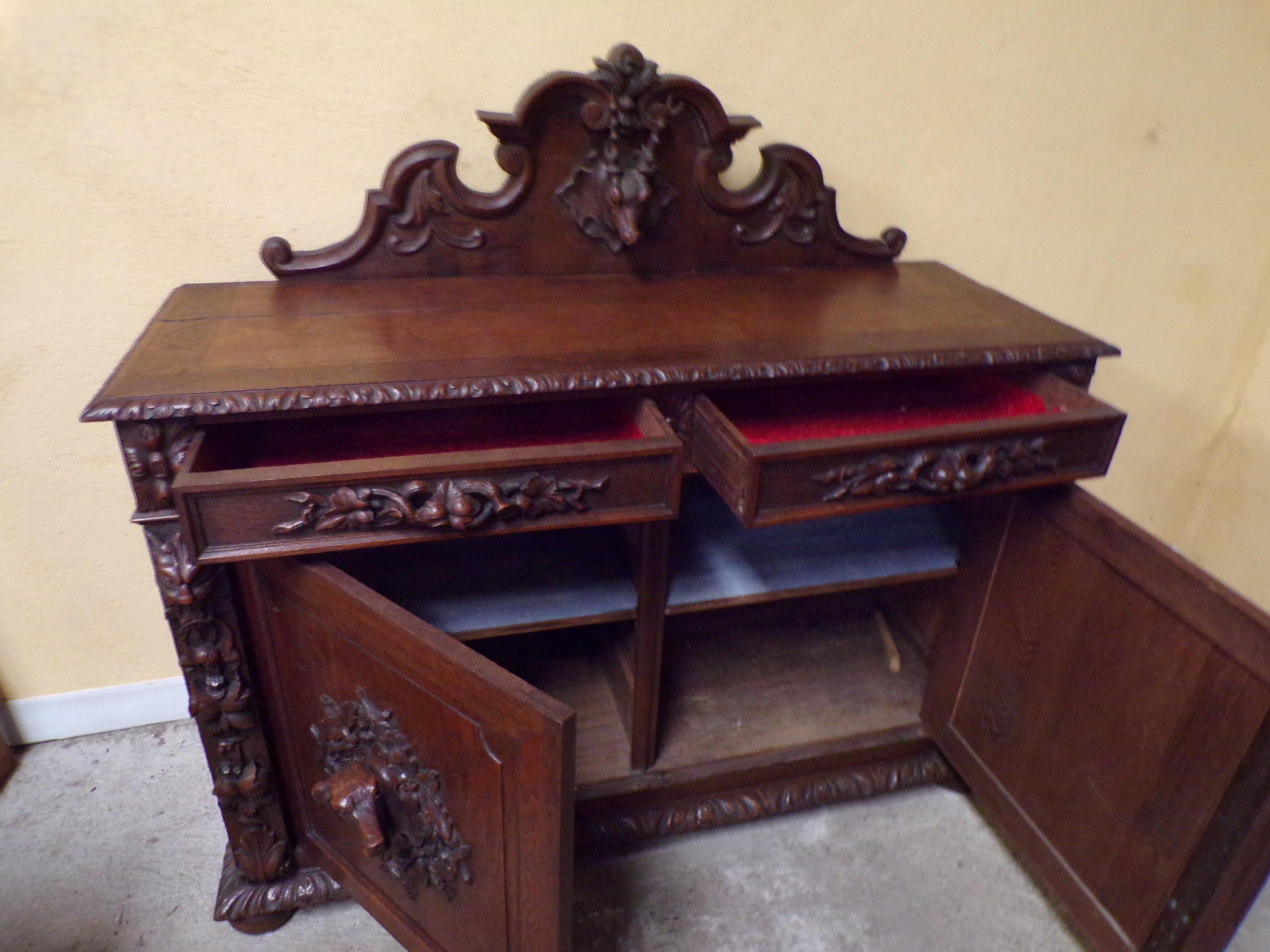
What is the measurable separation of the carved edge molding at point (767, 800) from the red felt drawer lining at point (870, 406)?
537 mm

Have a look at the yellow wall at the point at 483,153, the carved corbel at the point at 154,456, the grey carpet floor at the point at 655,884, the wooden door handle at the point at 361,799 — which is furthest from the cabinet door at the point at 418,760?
the yellow wall at the point at 483,153

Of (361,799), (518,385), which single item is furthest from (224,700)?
(518,385)

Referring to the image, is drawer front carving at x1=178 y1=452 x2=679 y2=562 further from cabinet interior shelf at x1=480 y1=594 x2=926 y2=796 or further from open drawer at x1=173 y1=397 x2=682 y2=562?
cabinet interior shelf at x1=480 y1=594 x2=926 y2=796

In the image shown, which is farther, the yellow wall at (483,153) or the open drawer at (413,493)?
the yellow wall at (483,153)

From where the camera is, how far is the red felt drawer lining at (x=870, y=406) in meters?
0.92

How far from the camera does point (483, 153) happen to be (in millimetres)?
1021

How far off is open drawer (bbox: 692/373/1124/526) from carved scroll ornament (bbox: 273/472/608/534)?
13 cm

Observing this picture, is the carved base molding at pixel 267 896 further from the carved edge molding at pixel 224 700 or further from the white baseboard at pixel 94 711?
the white baseboard at pixel 94 711

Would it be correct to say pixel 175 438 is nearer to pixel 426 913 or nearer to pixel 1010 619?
pixel 426 913

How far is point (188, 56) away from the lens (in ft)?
2.96

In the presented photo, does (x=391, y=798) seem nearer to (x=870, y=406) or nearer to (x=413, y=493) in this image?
(x=413, y=493)

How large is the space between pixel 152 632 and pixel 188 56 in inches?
32.6

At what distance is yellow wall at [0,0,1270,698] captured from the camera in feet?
3.00

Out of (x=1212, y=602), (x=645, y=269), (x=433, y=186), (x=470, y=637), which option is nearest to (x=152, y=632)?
(x=470, y=637)
